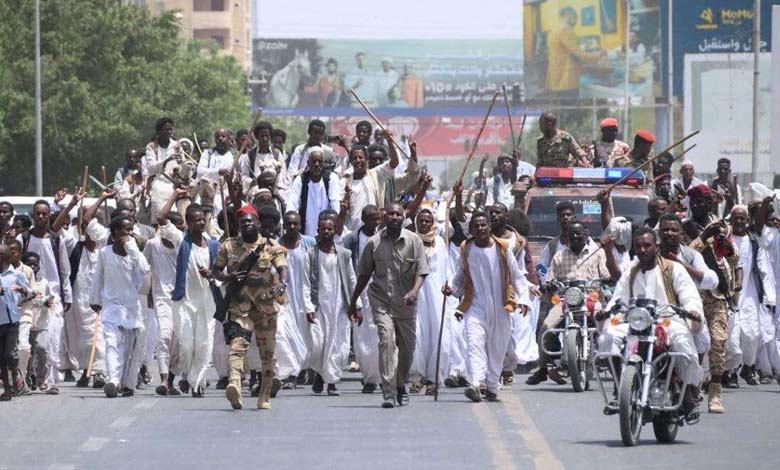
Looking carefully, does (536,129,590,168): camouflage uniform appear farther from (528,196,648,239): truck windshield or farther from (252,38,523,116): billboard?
(252,38,523,116): billboard

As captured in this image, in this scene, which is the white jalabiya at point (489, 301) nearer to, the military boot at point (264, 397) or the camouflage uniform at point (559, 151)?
the military boot at point (264, 397)

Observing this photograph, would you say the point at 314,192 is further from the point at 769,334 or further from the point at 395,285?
the point at 769,334

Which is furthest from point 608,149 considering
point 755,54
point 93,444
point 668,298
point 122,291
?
point 755,54

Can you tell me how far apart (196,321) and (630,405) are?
19.8ft

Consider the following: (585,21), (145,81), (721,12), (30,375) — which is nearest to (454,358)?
(30,375)

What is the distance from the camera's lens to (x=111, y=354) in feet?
60.5

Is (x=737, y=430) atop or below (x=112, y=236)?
below

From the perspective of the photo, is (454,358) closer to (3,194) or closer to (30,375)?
(30,375)

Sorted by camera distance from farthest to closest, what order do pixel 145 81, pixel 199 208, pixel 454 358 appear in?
pixel 145 81
pixel 454 358
pixel 199 208

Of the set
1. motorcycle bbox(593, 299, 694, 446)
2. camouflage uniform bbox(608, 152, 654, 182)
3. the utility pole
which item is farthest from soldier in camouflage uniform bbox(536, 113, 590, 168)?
the utility pole

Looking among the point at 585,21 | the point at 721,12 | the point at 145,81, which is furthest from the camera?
the point at 585,21

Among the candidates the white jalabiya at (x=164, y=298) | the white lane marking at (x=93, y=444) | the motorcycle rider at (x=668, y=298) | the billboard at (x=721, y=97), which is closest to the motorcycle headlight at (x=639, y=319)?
the motorcycle rider at (x=668, y=298)

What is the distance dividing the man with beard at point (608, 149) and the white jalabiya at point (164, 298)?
22.0 feet

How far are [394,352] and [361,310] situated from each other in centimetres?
190
